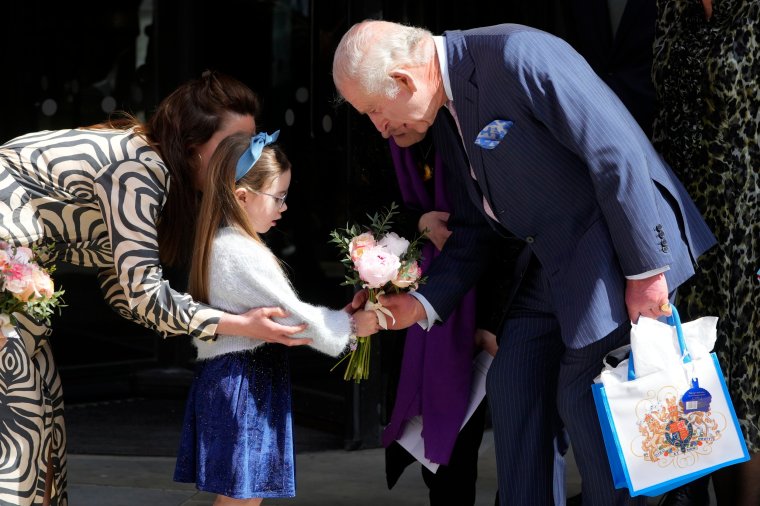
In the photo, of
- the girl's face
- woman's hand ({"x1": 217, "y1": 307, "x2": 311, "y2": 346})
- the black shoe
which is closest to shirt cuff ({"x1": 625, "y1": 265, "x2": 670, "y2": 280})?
woman's hand ({"x1": 217, "y1": 307, "x2": 311, "y2": 346})

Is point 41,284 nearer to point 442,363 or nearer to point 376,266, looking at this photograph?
point 376,266

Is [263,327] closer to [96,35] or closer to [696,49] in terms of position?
[696,49]

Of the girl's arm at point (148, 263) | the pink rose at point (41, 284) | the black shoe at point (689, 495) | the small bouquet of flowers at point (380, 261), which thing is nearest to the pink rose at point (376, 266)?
the small bouquet of flowers at point (380, 261)

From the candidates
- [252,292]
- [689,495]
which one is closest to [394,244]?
[252,292]

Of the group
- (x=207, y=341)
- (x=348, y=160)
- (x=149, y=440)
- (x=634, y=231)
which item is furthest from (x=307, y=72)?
(x=634, y=231)

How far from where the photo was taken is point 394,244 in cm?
340

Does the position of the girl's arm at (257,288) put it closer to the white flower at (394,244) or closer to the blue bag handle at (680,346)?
the white flower at (394,244)

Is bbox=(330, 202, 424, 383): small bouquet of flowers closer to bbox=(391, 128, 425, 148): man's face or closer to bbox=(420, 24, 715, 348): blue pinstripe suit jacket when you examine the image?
bbox=(391, 128, 425, 148): man's face

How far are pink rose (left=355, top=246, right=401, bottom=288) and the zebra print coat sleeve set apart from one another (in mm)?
458

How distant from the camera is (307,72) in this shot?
6113 millimetres

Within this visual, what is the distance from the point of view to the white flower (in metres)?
3.39

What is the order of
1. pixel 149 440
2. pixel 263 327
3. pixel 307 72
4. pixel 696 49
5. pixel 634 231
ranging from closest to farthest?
pixel 634 231, pixel 263 327, pixel 696 49, pixel 149 440, pixel 307 72

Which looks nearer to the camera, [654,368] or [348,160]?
[654,368]

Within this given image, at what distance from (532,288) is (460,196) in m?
0.41
